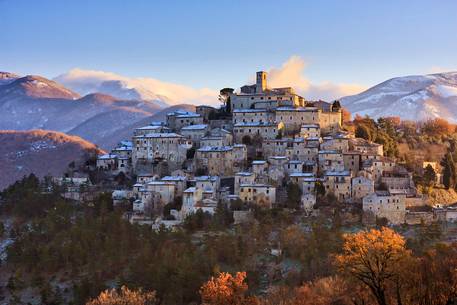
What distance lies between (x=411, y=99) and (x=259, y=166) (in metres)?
63.8

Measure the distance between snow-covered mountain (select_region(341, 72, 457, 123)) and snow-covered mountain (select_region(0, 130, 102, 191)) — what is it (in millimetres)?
48466

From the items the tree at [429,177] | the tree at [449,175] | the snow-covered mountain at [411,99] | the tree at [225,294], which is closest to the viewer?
the tree at [225,294]

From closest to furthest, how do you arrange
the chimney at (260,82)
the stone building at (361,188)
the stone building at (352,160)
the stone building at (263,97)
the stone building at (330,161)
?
the stone building at (361,188) < the stone building at (330,161) < the stone building at (352,160) < the stone building at (263,97) < the chimney at (260,82)

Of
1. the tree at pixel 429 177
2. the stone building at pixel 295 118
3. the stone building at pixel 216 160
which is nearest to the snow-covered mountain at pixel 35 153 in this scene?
the stone building at pixel 295 118

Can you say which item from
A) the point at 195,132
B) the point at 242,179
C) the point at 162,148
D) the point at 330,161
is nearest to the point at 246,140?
the point at 195,132

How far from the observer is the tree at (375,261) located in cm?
2725

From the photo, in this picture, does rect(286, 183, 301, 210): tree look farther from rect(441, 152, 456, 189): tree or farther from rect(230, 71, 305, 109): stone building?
rect(230, 71, 305, 109): stone building

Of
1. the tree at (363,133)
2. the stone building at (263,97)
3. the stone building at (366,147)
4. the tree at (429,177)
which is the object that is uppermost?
the stone building at (263,97)

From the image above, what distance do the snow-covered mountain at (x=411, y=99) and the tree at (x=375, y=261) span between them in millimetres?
70380

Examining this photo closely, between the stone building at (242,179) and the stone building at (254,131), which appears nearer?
the stone building at (242,179)

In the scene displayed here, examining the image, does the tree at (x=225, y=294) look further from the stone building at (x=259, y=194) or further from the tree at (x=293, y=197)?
the tree at (x=293, y=197)

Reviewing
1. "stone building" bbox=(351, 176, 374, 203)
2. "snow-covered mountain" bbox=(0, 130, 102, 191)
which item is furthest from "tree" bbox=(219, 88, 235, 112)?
"snow-covered mountain" bbox=(0, 130, 102, 191)

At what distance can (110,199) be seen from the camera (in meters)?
51.8

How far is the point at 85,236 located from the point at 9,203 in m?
13.5
